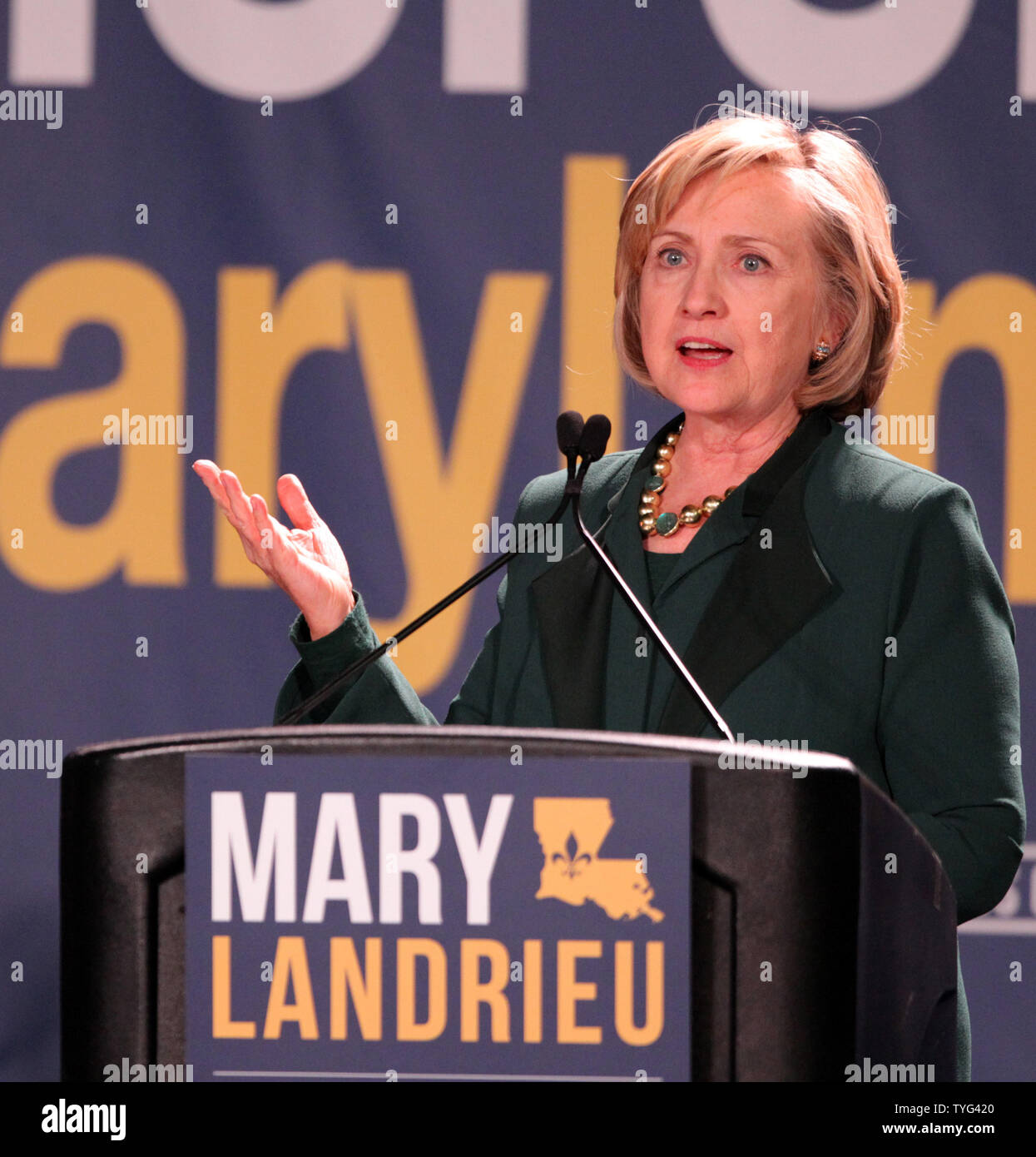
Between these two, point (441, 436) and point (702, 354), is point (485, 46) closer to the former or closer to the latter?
point (441, 436)

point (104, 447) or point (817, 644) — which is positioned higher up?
point (104, 447)

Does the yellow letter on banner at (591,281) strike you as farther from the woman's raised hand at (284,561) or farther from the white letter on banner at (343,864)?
the white letter on banner at (343,864)

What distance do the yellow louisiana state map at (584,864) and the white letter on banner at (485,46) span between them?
1.83 metres

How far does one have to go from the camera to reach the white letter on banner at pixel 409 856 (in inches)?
28.6

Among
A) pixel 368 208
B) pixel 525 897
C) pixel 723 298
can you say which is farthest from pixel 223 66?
pixel 525 897

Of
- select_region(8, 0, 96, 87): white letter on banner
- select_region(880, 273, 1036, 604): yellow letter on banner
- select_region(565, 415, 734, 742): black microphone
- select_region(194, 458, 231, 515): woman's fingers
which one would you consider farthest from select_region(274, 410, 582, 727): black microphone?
select_region(8, 0, 96, 87): white letter on banner

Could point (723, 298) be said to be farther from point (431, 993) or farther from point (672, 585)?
point (431, 993)

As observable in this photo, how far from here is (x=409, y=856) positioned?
73 cm

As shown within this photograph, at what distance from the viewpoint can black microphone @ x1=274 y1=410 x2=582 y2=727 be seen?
1043mm

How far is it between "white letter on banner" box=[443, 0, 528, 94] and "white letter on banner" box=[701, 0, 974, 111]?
0.32m

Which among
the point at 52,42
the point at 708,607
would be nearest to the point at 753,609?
the point at 708,607

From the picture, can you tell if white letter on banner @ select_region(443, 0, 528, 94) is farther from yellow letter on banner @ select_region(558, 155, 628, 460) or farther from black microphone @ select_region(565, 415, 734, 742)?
black microphone @ select_region(565, 415, 734, 742)

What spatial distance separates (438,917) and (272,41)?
6.25 feet
